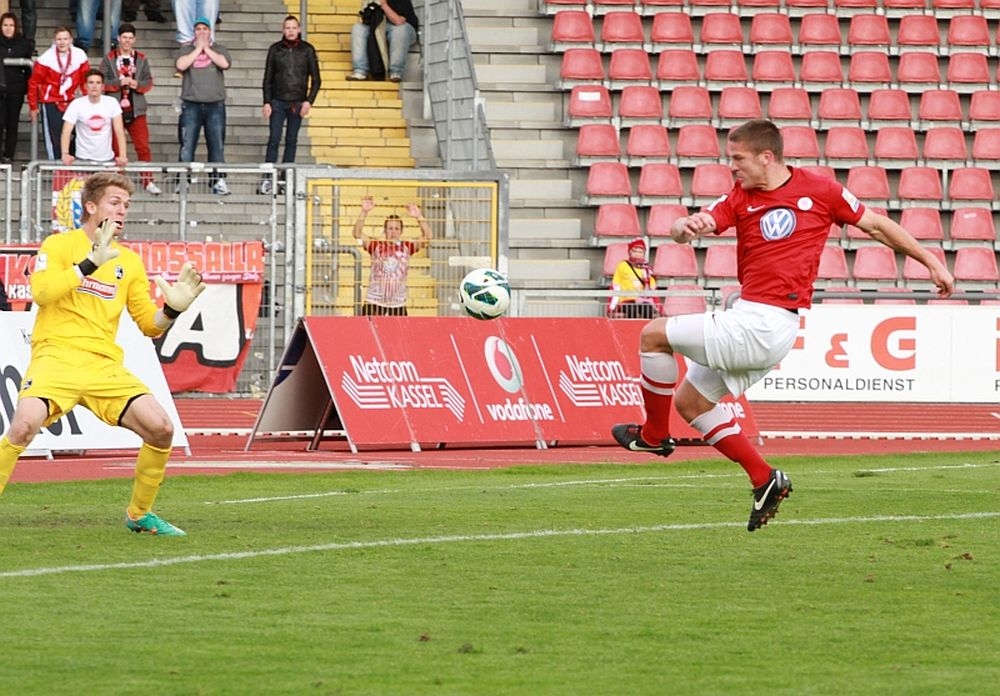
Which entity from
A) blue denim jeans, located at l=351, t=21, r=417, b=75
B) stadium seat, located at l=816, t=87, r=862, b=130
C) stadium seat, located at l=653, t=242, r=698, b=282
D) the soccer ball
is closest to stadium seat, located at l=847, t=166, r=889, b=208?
stadium seat, located at l=816, t=87, r=862, b=130

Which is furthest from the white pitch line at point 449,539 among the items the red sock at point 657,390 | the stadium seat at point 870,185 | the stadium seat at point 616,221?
the stadium seat at point 870,185

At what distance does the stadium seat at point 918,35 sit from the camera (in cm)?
2794

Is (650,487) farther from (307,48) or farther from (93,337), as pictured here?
(307,48)

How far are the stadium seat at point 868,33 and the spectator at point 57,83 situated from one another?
1120 cm

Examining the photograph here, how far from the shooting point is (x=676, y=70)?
1069 inches

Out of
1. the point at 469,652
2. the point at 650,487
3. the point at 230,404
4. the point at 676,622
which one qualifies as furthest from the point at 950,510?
the point at 230,404

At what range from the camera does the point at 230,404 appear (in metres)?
21.1

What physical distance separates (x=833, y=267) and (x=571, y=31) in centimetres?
523

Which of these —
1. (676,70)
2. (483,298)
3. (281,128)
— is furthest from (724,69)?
(483,298)

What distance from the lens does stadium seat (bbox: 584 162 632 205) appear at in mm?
25578

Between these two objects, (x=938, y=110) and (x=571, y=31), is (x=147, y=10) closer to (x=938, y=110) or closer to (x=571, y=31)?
(x=571, y=31)

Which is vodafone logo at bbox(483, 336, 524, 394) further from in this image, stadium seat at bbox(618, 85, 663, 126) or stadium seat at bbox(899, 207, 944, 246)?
stadium seat at bbox(899, 207, 944, 246)

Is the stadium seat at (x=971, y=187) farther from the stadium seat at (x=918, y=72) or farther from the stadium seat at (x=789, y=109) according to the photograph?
the stadium seat at (x=789, y=109)

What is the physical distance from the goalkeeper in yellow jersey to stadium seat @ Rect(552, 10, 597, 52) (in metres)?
17.9
